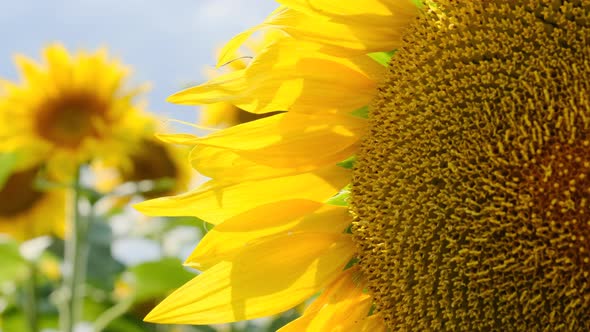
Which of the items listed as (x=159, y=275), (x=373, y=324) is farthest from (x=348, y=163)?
(x=159, y=275)

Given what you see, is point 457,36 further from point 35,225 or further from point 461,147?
point 35,225

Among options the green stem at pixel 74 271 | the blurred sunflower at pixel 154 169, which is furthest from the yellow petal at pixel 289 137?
the blurred sunflower at pixel 154 169

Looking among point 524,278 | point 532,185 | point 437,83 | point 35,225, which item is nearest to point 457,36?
point 437,83

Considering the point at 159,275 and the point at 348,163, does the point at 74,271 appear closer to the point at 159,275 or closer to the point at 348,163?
the point at 159,275

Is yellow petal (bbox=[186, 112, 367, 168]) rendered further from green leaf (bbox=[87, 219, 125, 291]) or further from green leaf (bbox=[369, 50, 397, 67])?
green leaf (bbox=[87, 219, 125, 291])

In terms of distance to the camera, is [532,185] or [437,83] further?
[437,83]

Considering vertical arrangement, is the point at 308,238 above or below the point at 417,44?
below
